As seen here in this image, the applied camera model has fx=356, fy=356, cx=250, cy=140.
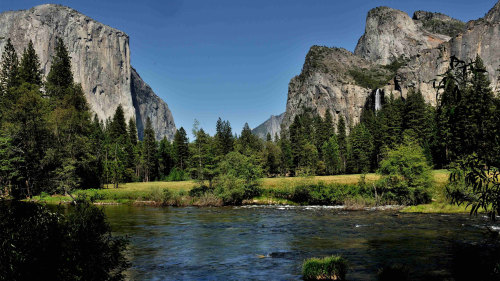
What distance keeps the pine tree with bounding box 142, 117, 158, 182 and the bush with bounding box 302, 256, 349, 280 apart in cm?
9965

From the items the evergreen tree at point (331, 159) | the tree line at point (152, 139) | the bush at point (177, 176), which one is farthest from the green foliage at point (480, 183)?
the bush at point (177, 176)

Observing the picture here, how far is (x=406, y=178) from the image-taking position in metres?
44.9

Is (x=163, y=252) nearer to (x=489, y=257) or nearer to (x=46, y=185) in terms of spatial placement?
(x=489, y=257)

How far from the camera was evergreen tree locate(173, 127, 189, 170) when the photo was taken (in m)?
121

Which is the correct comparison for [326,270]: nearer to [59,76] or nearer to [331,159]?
[59,76]

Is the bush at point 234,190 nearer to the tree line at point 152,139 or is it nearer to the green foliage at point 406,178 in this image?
the tree line at point 152,139

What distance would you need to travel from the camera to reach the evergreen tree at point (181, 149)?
121 metres

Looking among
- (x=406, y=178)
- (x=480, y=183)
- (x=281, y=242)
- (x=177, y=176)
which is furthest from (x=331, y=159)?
(x=480, y=183)

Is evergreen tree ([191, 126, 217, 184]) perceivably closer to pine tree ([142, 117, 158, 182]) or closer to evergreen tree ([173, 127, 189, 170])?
pine tree ([142, 117, 158, 182])

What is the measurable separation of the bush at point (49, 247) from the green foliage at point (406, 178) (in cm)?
4048

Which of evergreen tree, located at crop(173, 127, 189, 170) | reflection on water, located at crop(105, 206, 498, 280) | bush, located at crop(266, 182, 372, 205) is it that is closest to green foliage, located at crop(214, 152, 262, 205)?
bush, located at crop(266, 182, 372, 205)

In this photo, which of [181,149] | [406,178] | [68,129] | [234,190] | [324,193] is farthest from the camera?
[181,149]

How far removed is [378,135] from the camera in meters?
105

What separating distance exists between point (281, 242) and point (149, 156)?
94957 mm
